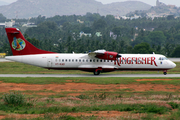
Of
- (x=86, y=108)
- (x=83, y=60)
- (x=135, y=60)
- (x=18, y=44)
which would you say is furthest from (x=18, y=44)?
(x=86, y=108)

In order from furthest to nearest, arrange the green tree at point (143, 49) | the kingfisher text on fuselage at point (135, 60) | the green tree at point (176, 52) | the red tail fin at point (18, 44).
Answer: the green tree at point (176, 52)
the green tree at point (143, 49)
the red tail fin at point (18, 44)
the kingfisher text on fuselage at point (135, 60)

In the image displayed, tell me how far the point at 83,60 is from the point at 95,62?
1.85 m

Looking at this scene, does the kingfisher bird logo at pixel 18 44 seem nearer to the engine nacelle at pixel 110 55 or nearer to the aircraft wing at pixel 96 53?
the aircraft wing at pixel 96 53

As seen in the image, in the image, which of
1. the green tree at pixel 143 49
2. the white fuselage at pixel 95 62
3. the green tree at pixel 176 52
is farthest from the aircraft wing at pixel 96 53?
the green tree at pixel 176 52

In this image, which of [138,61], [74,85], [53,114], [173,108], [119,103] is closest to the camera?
[53,114]

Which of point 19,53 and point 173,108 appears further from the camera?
point 19,53

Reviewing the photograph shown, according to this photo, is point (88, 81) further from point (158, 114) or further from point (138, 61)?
point (158, 114)

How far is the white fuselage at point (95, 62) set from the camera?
4031 centimetres

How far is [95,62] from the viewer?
40.7 meters

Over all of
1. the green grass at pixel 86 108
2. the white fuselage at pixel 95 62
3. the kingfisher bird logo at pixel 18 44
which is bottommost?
the green grass at pixel 86 108

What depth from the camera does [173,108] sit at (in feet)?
69.4

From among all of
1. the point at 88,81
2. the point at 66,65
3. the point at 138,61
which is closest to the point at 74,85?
the point at 88,81

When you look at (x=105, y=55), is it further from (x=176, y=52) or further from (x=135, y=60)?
(x=176, y=52)

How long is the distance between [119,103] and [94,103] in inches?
83.1
